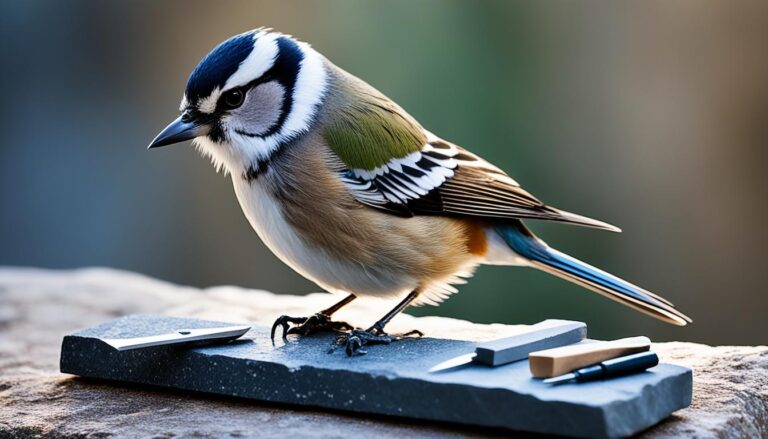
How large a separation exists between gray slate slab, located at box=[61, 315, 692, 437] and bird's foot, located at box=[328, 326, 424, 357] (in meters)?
0.04

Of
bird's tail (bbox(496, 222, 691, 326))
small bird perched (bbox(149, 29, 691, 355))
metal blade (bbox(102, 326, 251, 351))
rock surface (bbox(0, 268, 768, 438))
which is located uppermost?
small bird perched (bbox(149, 29, 691, 355))

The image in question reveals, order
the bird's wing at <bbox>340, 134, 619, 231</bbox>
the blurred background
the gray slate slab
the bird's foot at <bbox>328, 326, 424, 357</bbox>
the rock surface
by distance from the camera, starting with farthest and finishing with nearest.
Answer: the blurred background
the bird's wing at <bbox>340, 134, 619, 231</bbox>
the bird's foot at <bbox>328, 326, 424, 357</bbox>
the rock surface
the gray slate slab

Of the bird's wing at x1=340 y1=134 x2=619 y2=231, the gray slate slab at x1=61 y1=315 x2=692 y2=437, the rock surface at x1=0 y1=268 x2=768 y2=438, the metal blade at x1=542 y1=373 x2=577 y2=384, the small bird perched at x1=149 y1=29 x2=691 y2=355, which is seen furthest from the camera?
the bird's wing at x1=340 y1=134 x2=619 y2=231

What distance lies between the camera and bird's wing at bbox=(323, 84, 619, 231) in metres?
3.95

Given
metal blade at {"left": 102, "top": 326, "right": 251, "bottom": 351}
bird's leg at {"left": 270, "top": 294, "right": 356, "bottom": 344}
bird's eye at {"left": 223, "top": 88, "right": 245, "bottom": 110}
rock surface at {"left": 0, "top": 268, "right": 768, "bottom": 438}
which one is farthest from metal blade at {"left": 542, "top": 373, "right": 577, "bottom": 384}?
bird's eye at {"left": 223, "top": 88, "right": 245, "bottom": 110}

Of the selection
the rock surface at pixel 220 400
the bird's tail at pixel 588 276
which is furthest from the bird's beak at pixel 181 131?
the bird's tail at pixel 588 276

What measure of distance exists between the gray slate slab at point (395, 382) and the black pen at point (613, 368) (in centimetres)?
3

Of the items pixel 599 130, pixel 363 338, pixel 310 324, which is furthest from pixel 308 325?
pixel 599 130

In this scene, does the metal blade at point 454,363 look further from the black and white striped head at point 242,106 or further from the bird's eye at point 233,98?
the bird's eye at point 233,98

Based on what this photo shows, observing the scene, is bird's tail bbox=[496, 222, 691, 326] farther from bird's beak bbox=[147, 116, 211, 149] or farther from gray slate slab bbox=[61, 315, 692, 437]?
bird's beak bbox=[147, 116, 211, 149]

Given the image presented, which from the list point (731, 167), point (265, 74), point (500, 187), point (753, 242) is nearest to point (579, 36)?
point (731, 167)

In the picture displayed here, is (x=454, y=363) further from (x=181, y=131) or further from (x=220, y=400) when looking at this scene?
(x=181, y=131)

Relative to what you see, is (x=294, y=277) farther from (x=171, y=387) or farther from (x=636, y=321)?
(x=171, y=387)

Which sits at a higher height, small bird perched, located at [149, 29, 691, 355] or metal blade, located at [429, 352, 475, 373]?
small bird perched, located at [149, 29, 691, 355]
